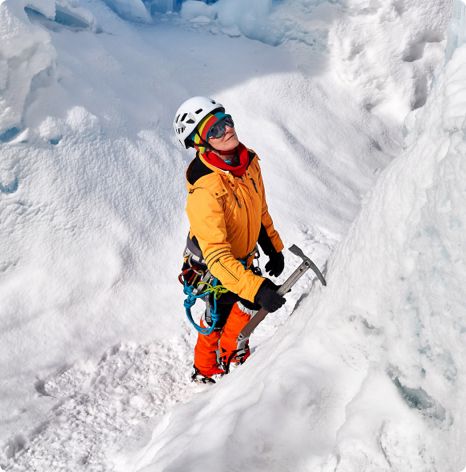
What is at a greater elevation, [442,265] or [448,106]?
[448,106]

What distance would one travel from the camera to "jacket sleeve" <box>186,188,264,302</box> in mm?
2545

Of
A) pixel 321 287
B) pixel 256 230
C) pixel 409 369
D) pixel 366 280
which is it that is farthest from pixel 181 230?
pixel 409 369

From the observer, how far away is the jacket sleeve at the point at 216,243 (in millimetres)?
2545

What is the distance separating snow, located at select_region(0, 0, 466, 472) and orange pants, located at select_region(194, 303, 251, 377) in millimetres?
193

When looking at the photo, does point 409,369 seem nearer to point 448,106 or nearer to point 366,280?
point 366,280

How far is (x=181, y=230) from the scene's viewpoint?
465cm

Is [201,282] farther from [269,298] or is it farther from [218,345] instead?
[269,298]

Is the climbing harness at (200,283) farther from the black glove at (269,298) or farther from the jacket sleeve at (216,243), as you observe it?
the black glove at (269,298)

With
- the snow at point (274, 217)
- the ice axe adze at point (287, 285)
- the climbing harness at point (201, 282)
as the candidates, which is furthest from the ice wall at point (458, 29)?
the climbing harness at point (201, 282)

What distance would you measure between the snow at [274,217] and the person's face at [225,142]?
79 centimetres

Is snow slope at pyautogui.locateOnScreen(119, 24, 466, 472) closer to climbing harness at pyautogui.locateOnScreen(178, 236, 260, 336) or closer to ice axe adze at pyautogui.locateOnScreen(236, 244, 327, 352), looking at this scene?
ice axe adze at pyautogui.locateOnScreen(236, 244, 327, 352)

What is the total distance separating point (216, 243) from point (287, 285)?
1.38ft

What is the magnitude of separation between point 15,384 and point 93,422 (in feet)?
2.03

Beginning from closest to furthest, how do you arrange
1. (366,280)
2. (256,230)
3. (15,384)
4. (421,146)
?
(421,146)
(366,280)
(256,230)
(15,384)
